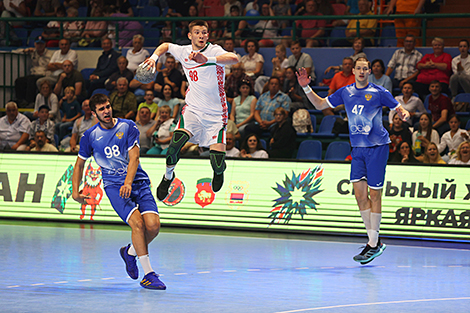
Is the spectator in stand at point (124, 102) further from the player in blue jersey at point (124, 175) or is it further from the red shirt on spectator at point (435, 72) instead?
the player in blue jersey at point (124, 175)

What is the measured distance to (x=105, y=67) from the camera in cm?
1544

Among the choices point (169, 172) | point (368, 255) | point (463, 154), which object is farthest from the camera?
point (463, 154)

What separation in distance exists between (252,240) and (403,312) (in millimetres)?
4937

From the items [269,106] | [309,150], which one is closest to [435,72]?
[309,150]

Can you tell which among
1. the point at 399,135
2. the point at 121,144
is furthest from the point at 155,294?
the point at 399,135

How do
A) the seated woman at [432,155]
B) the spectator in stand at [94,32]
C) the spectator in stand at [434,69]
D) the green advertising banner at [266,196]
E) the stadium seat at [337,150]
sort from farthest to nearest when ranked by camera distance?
the spectator in stand at [94,32]
the spectator in stand at [434,69]
the stadium seat at [337,150]
the seated woman at [432,155]
the green advertising banner at [266,196]

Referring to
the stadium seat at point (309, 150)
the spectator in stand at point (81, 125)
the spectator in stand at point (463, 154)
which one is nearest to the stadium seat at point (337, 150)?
the stadium seat at point (309, 150)

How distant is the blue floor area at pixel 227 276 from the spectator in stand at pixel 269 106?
2.95 m

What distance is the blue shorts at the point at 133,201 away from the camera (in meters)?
6.82

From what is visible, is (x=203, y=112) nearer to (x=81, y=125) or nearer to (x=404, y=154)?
(x=404, y=154)

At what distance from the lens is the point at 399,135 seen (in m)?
11.6

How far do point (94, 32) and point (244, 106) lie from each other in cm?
614

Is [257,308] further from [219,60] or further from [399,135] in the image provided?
[399,135]

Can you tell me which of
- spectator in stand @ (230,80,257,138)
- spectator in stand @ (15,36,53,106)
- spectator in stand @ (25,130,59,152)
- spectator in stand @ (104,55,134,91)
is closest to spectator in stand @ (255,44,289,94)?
spectator in stand @ (230,80,257,138)
